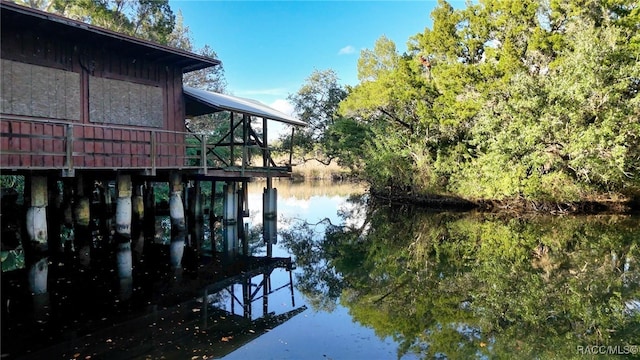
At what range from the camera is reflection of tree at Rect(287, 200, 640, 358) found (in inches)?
221

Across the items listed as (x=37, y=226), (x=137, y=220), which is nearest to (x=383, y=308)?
(x=37, y=226)

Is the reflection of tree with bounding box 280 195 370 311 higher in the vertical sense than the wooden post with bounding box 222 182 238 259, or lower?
lower

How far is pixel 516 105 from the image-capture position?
16.1 meters

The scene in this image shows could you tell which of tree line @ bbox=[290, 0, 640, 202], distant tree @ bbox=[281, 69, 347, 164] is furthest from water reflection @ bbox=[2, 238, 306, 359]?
distant tree @ bbox=[281, 69, 347, 164]

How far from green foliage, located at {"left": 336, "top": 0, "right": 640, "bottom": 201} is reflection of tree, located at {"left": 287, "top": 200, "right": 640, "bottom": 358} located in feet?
9.44

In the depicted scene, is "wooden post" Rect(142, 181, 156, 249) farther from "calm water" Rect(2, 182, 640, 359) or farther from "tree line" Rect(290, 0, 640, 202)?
"tree line" Rect(290, 0, 640, 202)

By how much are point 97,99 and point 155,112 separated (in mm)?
1669

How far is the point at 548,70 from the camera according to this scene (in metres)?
17.1

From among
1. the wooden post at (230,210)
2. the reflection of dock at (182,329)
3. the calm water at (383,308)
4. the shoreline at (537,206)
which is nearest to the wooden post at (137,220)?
the wooden post at (230,210)

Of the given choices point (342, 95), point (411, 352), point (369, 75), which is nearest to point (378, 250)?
point (411, 352)

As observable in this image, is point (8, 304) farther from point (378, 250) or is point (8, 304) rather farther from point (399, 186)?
point (399, 186)

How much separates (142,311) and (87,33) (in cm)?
731

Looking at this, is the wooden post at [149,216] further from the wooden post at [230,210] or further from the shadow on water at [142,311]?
the shadow on water at [142,311]

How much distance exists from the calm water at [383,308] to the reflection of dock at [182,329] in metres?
0.02
